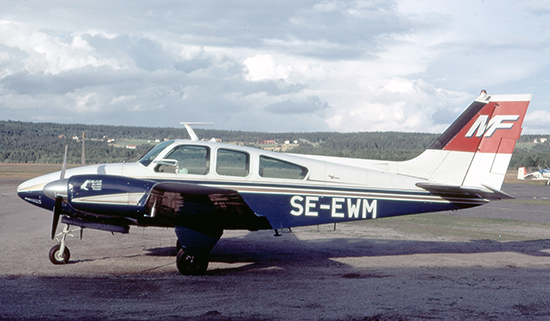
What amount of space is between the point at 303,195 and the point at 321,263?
63.6 inches

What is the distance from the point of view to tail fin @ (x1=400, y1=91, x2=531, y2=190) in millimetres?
9898

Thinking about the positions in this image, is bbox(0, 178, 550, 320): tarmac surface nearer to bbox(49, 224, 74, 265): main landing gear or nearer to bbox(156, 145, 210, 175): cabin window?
bbox(49, 224, 74, 265): main landing gear

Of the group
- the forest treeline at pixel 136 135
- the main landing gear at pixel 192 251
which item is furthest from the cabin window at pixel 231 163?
the forest treeline at pixel 136 135

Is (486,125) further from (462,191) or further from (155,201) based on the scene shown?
(155,201)

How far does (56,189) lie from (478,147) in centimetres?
882

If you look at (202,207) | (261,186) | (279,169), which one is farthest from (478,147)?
(202,207)

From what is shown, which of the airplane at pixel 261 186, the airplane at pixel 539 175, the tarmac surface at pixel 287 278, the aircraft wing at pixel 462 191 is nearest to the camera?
the tarmac surface at pixel 287 278

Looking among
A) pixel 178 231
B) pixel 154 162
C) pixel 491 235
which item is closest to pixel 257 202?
pixel 178 231

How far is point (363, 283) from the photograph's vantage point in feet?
25.2

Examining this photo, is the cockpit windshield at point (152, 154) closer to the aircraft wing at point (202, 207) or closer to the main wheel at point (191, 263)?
the aircraft wing at point (202, 207)

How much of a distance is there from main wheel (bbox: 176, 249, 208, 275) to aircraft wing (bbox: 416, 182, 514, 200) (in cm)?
482

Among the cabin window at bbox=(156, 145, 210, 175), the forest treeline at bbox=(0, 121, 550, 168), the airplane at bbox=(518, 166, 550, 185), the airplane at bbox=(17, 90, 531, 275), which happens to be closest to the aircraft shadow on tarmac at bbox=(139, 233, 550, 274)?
the airplane at bbox=(17, 90, 531, 275)

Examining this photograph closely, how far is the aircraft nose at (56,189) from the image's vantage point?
802 centimetres

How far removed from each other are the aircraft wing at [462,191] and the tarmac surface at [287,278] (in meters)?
1.47
